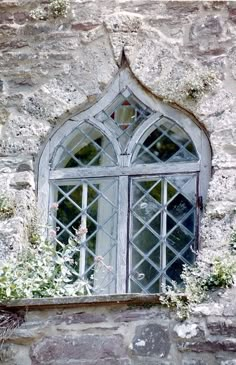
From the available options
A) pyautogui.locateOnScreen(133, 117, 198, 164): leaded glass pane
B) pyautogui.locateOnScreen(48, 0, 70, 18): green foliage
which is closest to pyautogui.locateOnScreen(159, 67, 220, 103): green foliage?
pyautogui.locateOnScreen(133, 117, 198, 164): leaded glass pane

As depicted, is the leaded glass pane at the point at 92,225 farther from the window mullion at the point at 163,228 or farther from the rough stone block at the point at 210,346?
the rough stone block at the point at 210,346

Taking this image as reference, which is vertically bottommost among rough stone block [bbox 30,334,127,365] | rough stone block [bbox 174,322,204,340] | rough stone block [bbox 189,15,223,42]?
rough stone block [bbox 30,334,127,365]

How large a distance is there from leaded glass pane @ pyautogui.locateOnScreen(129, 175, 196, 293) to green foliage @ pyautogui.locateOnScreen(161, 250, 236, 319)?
333mm

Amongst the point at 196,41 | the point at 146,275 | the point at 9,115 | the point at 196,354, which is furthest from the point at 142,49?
the point at 196,354

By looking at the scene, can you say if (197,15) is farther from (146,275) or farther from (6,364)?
(6,364)

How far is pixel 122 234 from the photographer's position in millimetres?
7512

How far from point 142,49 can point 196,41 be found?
34 centimetres

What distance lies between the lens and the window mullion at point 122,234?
24.2ft

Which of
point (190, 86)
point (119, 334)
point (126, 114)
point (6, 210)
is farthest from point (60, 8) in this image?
point (119, 334)

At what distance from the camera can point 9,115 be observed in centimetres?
797

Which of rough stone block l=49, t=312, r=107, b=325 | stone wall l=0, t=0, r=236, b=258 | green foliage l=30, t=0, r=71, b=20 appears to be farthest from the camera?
green foliage l=30, t=0, r=71, b=20

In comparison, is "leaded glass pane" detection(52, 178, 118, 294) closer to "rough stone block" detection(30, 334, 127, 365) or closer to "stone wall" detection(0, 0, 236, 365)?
"stone wall" detection(0, 0, 236, 365)

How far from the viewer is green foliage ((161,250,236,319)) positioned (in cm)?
665

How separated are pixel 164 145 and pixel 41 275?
1.26m
